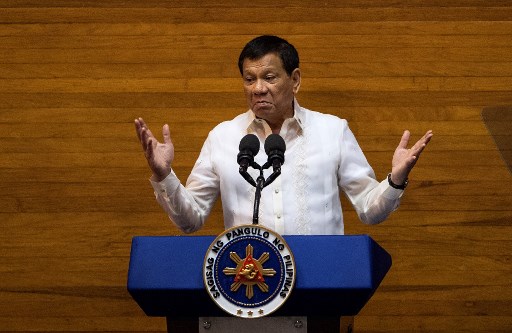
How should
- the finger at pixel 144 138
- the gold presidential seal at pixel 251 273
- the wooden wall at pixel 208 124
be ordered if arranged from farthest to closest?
the wooden wall at pixel 208 124 < the finger at pixel 144 138 < the gold presidential seal at pixel 251 273

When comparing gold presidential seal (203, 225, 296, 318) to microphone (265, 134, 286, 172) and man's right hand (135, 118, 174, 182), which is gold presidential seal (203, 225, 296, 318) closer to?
microphone (265, 134, 286, 172)

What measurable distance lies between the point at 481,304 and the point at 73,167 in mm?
1332

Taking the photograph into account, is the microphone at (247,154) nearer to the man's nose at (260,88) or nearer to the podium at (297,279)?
the podium at (297,279)

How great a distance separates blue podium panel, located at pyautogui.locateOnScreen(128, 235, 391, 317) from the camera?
177 cm

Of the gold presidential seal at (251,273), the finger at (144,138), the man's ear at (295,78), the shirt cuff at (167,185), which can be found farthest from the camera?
the man's ear at (295,78)

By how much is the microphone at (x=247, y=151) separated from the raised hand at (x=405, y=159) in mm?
354

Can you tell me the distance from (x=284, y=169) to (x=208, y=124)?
3.35ft

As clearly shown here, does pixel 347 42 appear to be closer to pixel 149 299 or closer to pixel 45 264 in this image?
pixel 45 264

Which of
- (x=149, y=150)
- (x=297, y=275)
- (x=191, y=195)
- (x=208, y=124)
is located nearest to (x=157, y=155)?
(x=149, y=150)

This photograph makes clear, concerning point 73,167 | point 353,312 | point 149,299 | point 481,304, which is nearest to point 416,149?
point 353,312

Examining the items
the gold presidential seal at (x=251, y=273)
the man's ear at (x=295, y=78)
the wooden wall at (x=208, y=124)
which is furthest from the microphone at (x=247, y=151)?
the wooden wall at (x=208, y=124)

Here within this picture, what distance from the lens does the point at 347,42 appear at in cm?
337

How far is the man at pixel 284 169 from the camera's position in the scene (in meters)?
2.30

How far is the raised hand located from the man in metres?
0.07
